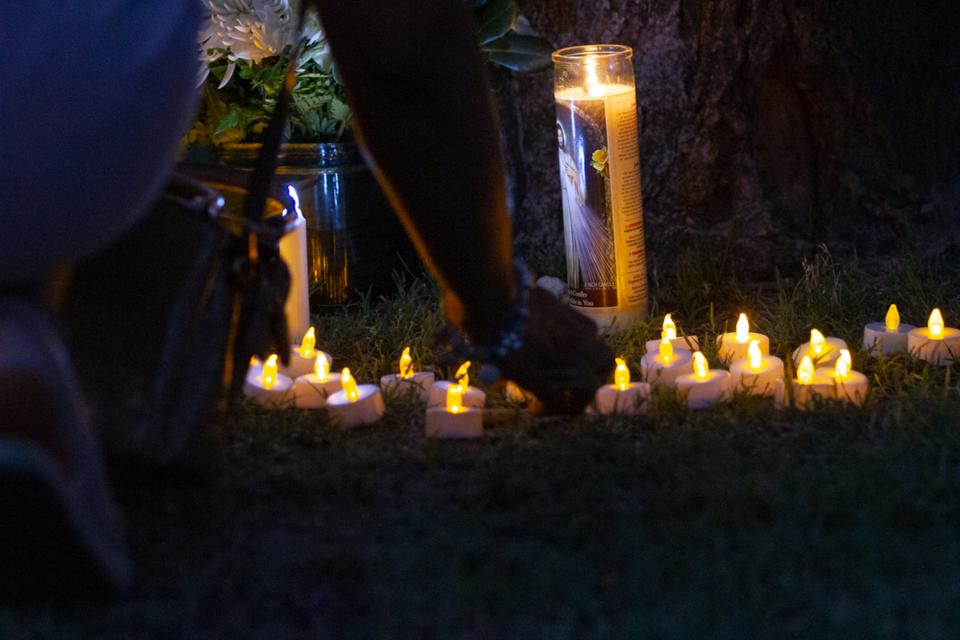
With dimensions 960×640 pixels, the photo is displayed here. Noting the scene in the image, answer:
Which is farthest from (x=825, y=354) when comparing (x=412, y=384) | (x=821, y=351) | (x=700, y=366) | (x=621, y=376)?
(x=412, y=384)

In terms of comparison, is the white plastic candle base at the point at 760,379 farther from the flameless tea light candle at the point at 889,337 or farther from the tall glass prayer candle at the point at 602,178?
the tall glass prayer candle at the point at 602,178

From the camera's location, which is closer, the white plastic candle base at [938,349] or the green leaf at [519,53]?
the white plastic candle base at [938,349]

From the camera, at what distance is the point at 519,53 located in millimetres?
2508

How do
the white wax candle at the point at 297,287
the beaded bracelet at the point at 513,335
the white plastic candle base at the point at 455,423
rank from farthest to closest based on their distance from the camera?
the white wax candle at the point at 297,287 → the white plastic candle base at the point at 455,423 → the beaded bracelet at the point at 513,335

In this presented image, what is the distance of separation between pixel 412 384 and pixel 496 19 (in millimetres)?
812

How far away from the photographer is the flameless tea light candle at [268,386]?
1.99 metres

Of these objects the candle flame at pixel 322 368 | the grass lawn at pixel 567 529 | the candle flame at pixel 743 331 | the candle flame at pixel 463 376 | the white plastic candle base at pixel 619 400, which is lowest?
the grass lawn at pixel 567 529

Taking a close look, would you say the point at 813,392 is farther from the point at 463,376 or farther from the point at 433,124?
the point at 433,124

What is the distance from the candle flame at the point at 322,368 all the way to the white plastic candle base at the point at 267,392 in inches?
1.9

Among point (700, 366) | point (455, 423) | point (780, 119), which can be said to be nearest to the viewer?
point (455, 423)

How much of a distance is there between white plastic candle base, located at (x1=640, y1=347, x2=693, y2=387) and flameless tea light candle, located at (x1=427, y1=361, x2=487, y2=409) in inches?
10.2

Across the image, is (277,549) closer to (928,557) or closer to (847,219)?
(928,557)

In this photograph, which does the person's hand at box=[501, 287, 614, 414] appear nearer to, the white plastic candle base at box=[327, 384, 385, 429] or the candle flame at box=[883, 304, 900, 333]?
→ the white plastic candle base at box=[327, 384, 385, 429]

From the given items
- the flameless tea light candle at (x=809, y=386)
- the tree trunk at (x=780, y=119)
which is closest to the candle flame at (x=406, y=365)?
the flameless tea light candle at (x=809, y=386)
